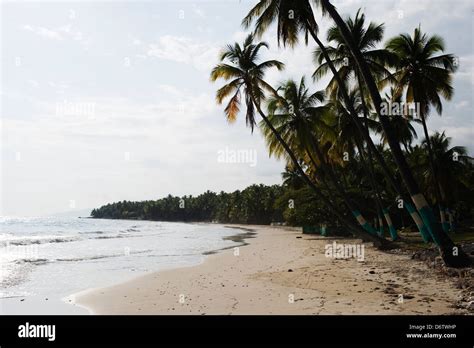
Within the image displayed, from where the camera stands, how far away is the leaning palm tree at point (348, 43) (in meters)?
13.3

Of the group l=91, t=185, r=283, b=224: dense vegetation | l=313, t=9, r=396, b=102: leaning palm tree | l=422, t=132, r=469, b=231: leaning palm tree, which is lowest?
l=91, t=185, r=283, b=224: dense vegetation

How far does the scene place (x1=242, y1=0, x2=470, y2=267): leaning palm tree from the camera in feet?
43.8

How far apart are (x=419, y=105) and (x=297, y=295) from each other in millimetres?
17188

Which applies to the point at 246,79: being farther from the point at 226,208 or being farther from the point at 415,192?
the point at 226,208

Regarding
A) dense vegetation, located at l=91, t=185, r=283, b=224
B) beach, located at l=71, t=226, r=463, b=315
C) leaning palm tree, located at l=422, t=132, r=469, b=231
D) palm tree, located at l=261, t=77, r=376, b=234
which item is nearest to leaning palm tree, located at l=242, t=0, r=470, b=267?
beach, located at l=71, t=226, r=463, b=315

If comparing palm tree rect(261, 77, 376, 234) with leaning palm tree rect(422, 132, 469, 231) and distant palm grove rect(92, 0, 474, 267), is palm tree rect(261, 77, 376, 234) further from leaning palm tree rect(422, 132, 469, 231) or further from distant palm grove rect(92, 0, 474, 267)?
leaning palm tree rect(422, 132, 469, 231)

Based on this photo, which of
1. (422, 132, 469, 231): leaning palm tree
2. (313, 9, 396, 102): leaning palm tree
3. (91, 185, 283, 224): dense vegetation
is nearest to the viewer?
(313, 9, 396, 102): leaning palm tree

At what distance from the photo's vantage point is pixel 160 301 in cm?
1122

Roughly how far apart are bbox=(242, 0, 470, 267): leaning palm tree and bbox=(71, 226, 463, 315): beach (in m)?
1.14

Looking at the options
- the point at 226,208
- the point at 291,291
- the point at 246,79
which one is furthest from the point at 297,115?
the point at 226,208

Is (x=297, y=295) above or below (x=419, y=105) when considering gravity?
below

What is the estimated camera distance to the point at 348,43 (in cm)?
1354
